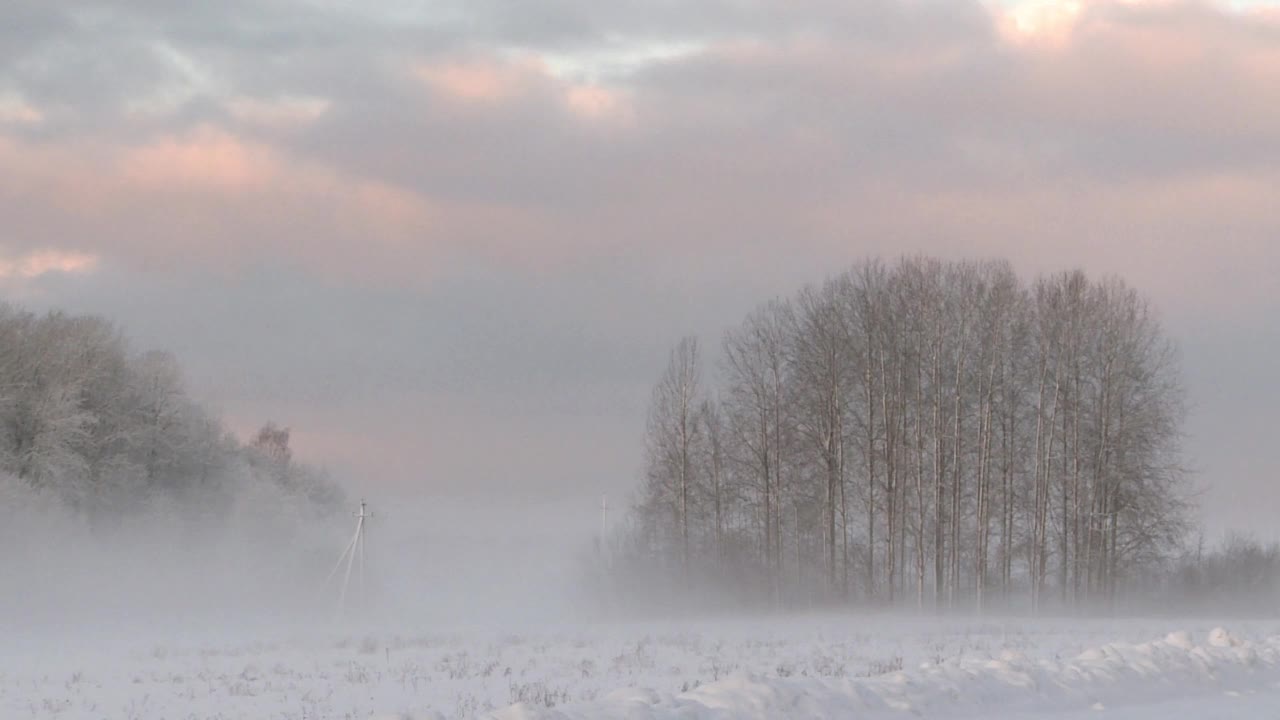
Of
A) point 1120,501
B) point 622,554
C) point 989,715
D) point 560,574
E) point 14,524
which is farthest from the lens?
point 560,574

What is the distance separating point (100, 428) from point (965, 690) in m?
47.8

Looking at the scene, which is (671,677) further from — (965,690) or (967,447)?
(967,447)

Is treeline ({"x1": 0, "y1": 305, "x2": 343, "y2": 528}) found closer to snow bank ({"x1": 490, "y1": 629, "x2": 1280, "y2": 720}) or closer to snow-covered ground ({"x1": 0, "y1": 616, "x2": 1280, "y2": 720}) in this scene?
snow-covered ground ({"x1": 0, "y1": 616, "x2": 1280, "y2": 720})

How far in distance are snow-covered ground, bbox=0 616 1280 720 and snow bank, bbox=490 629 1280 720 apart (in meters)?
0.03

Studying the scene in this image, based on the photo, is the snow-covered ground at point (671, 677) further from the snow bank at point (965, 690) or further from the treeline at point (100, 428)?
the treeline at point (100, 428)

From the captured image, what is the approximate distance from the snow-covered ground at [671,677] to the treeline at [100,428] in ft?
58.3

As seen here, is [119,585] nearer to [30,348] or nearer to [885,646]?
[30,348]

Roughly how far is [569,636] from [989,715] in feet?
73.0

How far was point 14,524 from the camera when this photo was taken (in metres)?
47.8

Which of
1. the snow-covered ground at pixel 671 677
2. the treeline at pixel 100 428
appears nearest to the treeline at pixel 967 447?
the snow-covered ground at pixel 671 677

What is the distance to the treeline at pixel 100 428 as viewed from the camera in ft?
169

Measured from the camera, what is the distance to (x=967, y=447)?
5178 cm

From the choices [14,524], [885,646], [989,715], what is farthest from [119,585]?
[989,715]

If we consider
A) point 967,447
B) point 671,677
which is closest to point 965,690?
point 671,677
